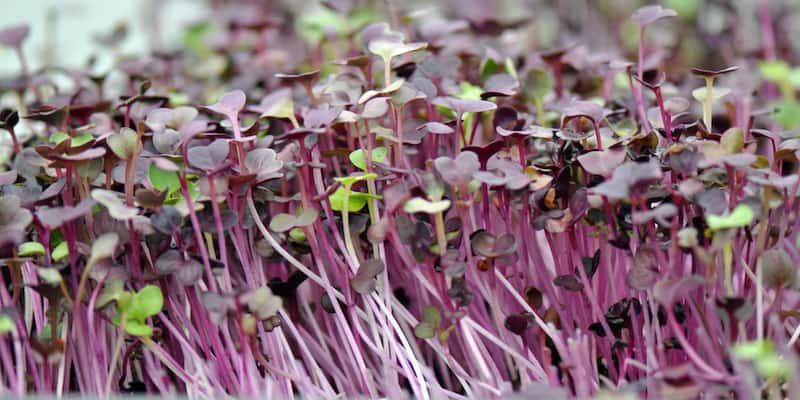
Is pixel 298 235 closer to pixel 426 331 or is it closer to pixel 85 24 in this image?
pixel 426 331

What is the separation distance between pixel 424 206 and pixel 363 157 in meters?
0.16

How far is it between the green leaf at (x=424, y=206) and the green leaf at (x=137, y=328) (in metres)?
0.28

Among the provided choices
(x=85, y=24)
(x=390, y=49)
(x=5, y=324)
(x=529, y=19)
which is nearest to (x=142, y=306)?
(x=5, y=324)

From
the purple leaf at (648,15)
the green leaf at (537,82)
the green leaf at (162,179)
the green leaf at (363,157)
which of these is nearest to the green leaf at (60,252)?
the green leaf at (162,179)

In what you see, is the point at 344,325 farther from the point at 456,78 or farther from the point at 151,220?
the point at 456,78

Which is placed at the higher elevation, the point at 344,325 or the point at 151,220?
the point at 151,220

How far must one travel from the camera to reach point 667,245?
743mm

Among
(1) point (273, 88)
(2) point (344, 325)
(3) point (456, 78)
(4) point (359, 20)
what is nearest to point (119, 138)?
(2) point (344, 325)

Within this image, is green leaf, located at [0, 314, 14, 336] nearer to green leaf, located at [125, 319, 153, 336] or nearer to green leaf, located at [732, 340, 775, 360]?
green leaf, located at [125, 319, 153, 336]

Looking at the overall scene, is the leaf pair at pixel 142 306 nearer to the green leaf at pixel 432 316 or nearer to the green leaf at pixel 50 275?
the green leaf at pixel 50 275

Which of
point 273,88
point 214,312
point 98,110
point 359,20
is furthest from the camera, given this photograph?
point 359,20

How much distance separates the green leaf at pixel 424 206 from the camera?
2.23ft

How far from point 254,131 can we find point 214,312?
25cm

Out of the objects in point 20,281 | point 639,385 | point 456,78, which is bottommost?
point 639,385
